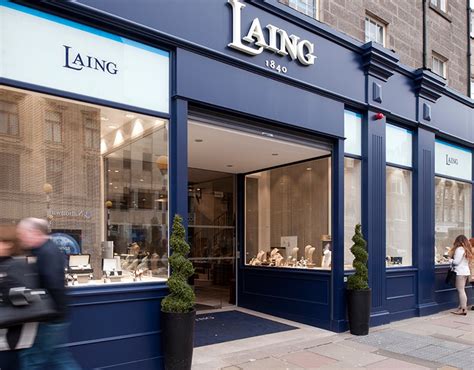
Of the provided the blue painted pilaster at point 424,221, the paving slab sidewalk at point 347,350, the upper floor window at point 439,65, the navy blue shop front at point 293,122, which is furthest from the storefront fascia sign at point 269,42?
the upper floor window at point 439,65

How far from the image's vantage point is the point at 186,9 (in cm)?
611

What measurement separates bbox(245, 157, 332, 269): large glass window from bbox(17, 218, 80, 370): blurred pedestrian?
5.62 m

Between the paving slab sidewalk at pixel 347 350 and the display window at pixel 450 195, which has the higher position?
the display window at pixel 450 195

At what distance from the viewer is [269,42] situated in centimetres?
718

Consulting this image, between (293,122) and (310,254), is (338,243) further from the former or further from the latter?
(293,122)

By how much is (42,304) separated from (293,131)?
529 centimetres

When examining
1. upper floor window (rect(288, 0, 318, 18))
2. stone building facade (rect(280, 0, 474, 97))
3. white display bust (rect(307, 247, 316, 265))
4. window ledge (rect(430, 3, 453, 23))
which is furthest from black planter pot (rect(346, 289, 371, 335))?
window ledge (rect(430, 3, 453, 23))

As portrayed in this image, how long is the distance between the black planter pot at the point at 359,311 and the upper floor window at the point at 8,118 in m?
5.78

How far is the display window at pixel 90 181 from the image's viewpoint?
16.3 ft

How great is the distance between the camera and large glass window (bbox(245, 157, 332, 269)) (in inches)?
347

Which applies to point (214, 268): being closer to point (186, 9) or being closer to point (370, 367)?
point (370, 367)

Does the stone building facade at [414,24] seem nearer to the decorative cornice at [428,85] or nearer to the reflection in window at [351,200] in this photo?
the decorative cornice at [428,85]

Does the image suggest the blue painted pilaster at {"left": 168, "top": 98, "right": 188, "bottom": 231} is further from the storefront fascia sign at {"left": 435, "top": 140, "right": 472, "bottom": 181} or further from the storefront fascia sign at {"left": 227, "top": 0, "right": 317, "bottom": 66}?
the storefront fascia sign at {"left": 435, "top": 140, "right": 472, "bottom": 181}

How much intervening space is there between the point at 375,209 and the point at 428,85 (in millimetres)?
3337
